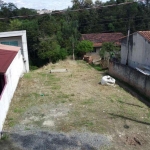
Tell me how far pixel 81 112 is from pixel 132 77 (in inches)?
228

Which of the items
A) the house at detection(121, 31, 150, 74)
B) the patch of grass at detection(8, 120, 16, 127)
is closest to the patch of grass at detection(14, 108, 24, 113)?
the patch of grass at detection(8, 120, 16, 127)

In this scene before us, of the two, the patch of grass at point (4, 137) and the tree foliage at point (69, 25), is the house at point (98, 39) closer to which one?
the tree foliage at point (69, 25)

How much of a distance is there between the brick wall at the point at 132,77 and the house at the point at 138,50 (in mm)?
1084

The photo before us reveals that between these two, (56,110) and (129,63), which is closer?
(56,110)

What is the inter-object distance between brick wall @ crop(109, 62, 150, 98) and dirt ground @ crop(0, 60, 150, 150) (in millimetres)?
921

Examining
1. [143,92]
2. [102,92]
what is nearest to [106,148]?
[102,92]

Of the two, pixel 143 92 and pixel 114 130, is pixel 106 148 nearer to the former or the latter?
pixel 114 130

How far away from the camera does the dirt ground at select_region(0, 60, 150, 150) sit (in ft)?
28.5

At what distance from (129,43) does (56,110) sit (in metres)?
9.27

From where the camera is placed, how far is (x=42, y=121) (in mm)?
9516

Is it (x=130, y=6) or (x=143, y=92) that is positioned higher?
(x=130, y=6)

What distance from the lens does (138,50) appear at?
16266 millimetres

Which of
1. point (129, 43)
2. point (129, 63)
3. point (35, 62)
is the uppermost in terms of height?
point (129, 43)

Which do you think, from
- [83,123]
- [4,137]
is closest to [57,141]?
[83,123]
